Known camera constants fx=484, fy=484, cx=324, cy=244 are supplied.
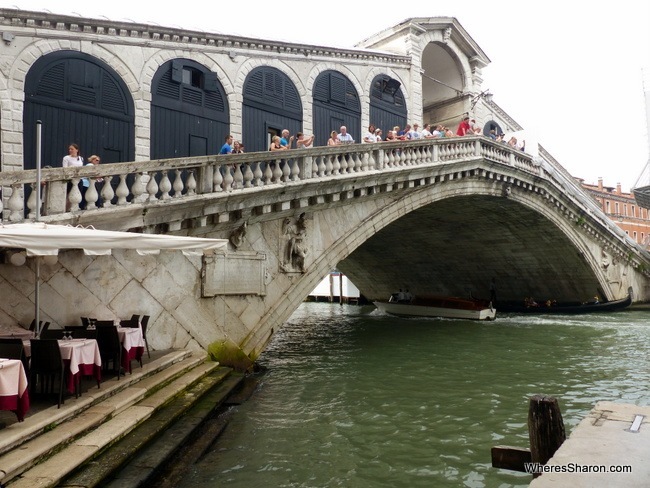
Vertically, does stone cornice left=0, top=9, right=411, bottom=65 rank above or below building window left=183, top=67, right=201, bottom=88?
above

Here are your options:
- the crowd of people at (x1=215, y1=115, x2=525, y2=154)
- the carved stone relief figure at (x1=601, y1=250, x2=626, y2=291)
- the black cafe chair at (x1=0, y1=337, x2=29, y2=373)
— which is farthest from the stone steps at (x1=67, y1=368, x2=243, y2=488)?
the carved stone relief figure at (x1=601, y1=250, x2=626, y2=291)

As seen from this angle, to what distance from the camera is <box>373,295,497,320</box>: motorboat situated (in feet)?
63.1

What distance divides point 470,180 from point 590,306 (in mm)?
10940

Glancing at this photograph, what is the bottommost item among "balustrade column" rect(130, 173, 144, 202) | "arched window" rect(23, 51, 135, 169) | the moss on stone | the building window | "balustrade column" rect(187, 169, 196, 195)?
the moss on stone

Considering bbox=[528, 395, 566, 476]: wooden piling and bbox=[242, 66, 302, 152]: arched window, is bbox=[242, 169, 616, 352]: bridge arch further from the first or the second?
bbox=[528, 395, 566, 476]: wooden piling

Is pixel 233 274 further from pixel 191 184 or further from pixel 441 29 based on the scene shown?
pixel 441 29

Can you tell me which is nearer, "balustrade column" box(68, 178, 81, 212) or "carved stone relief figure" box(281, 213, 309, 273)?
"balustrade column" box(68, 178, 81, 212)

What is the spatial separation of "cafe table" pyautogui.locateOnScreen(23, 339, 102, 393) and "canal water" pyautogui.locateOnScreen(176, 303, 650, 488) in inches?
62.4

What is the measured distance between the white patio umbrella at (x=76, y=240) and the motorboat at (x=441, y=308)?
1536cm

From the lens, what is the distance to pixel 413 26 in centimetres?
1570

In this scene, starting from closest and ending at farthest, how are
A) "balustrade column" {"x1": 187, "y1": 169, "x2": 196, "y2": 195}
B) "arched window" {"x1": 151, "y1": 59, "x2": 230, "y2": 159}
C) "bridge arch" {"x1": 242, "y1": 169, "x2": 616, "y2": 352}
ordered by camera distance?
"balustrade column" {"x1": 187, "y1": 169, "x2": 196, "y2": 195} → "arched window" {"x1": 151, "y1": 59, "x2": 230, "y2": 159} → "bridge arch" {"x1": 242, "y1": 169, "x2": 616, "y2": 352}

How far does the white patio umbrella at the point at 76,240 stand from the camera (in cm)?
448

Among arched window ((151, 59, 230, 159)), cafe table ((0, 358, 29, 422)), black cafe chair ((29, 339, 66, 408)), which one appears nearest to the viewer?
cafe table ((0, 358, 29, 422))

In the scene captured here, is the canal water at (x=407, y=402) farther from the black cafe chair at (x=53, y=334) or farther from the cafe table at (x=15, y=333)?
the cafe table at (x=15, y=333)
